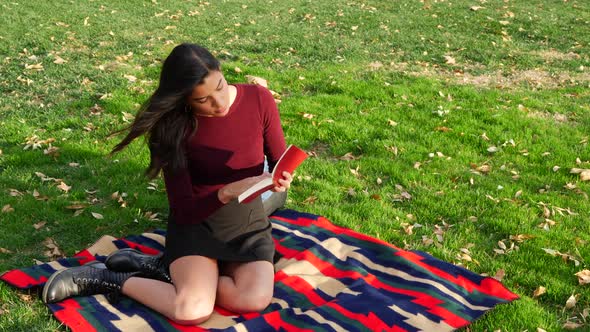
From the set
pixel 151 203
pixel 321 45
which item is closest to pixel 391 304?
pixel 151 203

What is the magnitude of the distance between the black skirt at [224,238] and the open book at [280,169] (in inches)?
23.3

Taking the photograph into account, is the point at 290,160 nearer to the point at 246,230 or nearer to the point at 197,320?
the point at 246,230

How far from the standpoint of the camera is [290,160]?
3.50 m

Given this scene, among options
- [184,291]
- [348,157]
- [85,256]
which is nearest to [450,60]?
[348,157]

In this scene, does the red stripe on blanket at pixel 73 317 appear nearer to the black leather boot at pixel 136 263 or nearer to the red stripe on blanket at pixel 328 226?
the black leather boot at pixel 136 263

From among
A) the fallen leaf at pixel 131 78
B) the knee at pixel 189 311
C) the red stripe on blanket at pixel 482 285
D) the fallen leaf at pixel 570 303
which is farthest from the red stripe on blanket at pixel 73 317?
the fallen leaf at pixel 131 78

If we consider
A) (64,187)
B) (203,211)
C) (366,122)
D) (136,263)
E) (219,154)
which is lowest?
(366,122)

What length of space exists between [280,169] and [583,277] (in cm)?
263

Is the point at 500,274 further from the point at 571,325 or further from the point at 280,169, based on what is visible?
the point at 280,169

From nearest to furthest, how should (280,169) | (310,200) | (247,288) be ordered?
(280,169) → (247,288) → (310,200)

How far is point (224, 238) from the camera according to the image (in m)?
4.05

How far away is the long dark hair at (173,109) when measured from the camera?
139 inches

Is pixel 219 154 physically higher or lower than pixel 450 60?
higher

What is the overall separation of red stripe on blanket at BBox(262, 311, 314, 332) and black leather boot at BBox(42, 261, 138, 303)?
111cm
